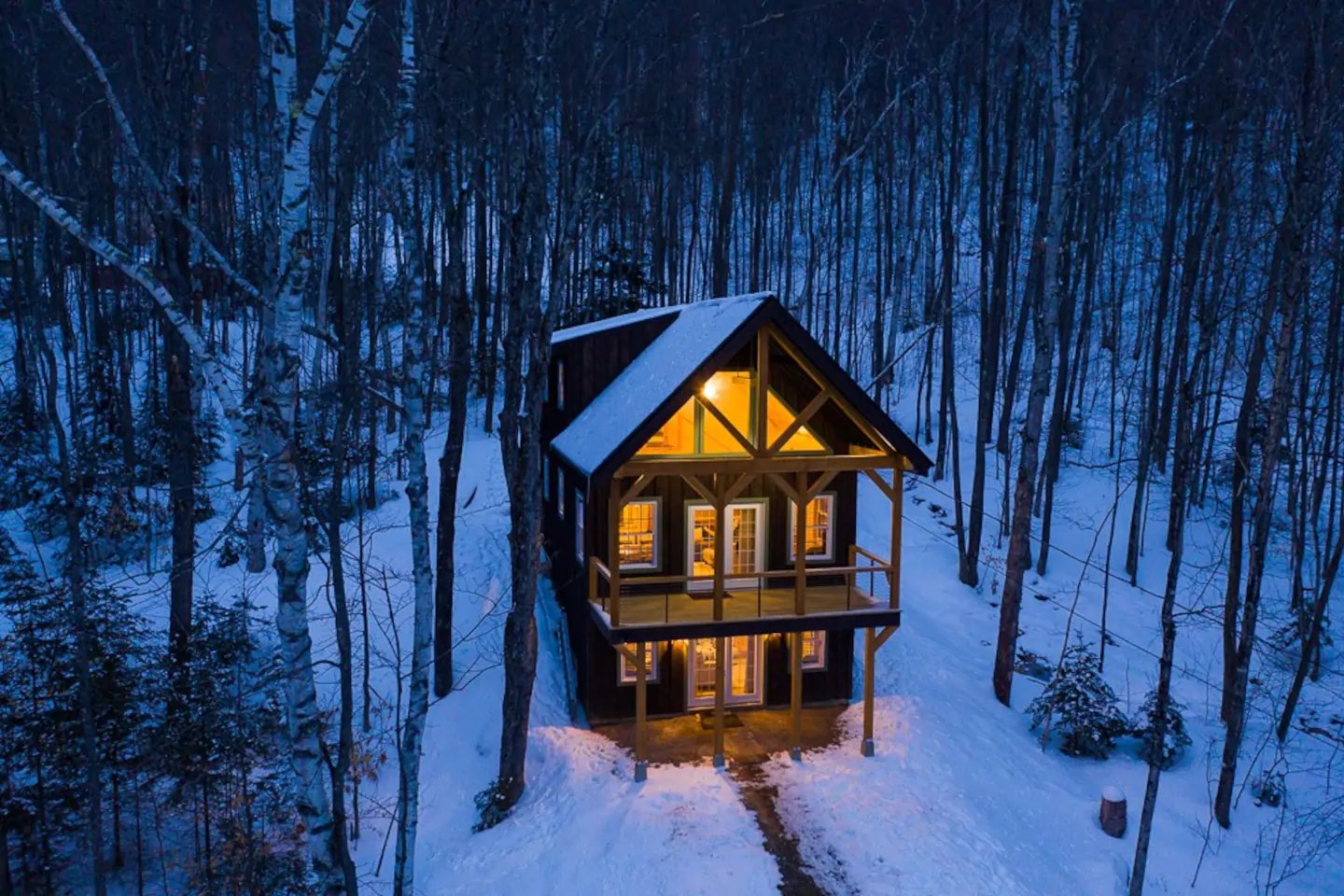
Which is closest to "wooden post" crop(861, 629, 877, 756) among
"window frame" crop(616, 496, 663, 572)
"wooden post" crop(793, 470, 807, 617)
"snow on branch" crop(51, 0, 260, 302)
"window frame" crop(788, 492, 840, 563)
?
"wooden post" crop(793, 470, 807, 617)

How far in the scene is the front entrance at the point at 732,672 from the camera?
16.3 metres

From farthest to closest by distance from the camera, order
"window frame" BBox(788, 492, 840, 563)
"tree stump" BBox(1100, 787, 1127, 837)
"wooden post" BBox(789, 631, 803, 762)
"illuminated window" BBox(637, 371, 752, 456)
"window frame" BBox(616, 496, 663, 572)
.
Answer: "window frame" BBox(788, 492, 840, 563) < "window frame" BBox(616, 496, 663, 572) < "illuminated window" BBox(637, 371, 752, 456) < "wooden post" BBox(789, 631, 803, 762) < "tree stump" BBox(1100, 787, 1127, 837)

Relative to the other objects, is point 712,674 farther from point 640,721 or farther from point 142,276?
point 142,276

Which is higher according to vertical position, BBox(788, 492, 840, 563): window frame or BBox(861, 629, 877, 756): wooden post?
BBox(788, 492, 840, 563): window frame

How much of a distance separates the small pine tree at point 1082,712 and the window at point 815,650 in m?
4.38

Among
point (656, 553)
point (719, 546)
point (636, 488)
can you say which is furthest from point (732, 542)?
point (636, 488)

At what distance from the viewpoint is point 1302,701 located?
18.6 m

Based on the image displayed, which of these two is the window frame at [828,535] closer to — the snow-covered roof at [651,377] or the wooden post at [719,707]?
the wooden post at [719,707]

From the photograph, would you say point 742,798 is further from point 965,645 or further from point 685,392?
point 965,645

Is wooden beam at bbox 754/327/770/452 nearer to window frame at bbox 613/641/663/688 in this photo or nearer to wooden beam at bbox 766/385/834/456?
wooden beam at bbox 766/385/834/456

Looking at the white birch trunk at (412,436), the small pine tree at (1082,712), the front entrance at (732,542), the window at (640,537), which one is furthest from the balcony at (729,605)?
the small pine tree at (1082,712)

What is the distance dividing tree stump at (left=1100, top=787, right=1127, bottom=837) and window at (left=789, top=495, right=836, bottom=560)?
6.08 meters

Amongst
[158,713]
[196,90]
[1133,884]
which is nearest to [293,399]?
[196,90]

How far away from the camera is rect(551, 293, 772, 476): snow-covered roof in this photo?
45.0 feet
